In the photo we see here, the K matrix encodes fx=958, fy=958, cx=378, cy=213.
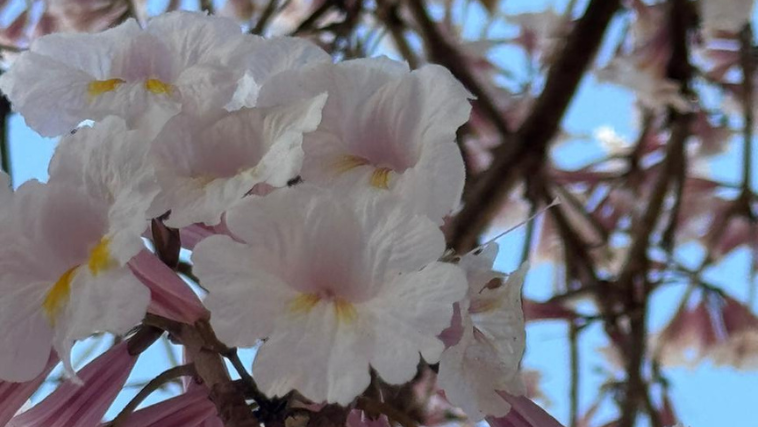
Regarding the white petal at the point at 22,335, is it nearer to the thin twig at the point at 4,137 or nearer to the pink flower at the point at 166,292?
the pink flower at the point at 166,292

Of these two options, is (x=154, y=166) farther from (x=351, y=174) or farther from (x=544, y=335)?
(x=544, y=335)

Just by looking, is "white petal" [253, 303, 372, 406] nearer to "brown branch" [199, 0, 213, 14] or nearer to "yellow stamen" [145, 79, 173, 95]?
"yellow stamen" [145, 79, 173, 95]

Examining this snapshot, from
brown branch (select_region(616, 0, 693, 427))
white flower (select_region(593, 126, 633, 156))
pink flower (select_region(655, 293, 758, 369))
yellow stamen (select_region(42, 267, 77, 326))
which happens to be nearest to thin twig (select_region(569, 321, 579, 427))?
brown branch (select_region(616, 0, 693, 427))

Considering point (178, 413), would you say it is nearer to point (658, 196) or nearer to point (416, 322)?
point (416, 322)

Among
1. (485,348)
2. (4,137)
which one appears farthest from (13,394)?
(4,137)

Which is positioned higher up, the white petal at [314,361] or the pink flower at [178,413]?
the white petal at [314,361]

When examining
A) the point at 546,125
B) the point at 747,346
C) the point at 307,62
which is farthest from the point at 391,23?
the point at 307,62

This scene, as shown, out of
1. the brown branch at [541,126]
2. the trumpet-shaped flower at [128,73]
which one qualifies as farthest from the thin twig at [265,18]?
the trumpet-shaped flower at [128,73]

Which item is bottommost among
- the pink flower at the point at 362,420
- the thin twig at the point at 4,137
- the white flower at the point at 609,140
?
the white flower at the point at 609,140

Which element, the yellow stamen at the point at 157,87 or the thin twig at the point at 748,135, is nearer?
the yellow stamen at the point at 157,87
